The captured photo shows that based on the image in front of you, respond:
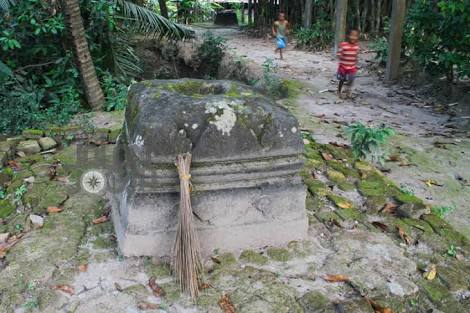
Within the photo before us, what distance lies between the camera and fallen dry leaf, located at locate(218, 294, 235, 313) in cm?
200

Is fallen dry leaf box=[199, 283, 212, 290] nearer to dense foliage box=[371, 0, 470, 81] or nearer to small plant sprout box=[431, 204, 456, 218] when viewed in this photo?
small plant sprout box=[431, 204, 456, 218]

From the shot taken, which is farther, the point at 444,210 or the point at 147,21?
the point at 147,21

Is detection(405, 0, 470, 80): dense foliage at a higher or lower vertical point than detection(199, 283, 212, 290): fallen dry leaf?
higher

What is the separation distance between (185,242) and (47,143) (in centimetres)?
241

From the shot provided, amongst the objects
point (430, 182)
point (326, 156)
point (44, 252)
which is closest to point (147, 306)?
point (44, 252)

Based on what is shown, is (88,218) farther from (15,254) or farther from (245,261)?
(245,261)

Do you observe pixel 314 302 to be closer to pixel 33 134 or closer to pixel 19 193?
pixel 19 193

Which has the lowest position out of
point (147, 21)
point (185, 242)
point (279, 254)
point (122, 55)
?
point (279, 254)

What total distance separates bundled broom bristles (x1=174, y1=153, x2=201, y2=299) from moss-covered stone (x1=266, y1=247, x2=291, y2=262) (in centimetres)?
47

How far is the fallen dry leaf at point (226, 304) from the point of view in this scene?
200cm

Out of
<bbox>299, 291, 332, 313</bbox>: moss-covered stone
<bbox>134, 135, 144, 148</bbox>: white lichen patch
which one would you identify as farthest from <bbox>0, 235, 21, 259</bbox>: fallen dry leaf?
<bbox>299, 291, 332, 313</bbox>: moss-covered stone

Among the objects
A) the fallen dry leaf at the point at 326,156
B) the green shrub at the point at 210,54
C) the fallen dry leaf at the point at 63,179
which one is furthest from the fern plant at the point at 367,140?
the green shrub at the point at 210,54

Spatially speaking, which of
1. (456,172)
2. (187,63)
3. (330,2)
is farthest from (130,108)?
(330,2)

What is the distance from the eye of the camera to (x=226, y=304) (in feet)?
6.68
